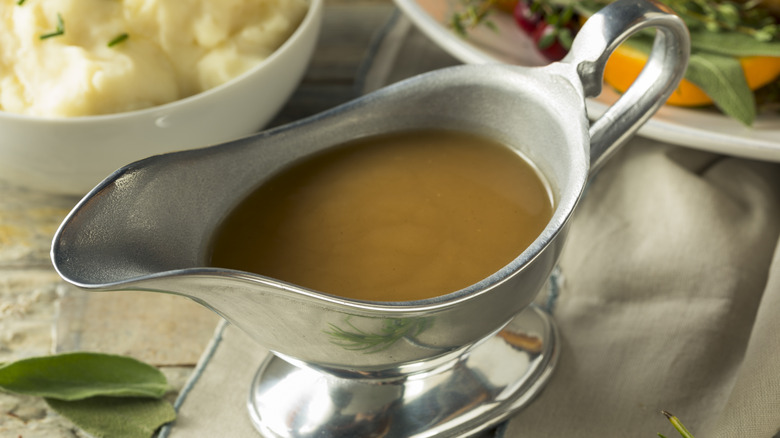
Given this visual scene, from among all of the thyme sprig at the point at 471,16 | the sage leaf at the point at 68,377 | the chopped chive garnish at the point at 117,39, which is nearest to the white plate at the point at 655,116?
the thyme sprig at the point at 471,16

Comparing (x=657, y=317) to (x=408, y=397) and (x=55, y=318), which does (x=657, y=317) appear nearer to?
(x=408, y=397)

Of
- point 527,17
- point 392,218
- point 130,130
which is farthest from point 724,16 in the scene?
point 130,130

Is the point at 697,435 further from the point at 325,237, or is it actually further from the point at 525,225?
the point at 325,237

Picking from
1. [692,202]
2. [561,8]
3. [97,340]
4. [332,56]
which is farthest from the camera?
[332,56]

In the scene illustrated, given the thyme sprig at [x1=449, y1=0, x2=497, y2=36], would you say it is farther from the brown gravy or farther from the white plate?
the brown gravy

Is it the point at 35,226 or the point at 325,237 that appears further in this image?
the point at 35,226

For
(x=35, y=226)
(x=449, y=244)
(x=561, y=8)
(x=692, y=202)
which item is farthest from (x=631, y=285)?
(x=35, y=226)

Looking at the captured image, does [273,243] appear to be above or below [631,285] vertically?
above

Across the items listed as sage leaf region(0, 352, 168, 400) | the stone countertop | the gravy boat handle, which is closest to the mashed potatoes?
the stone countertop
